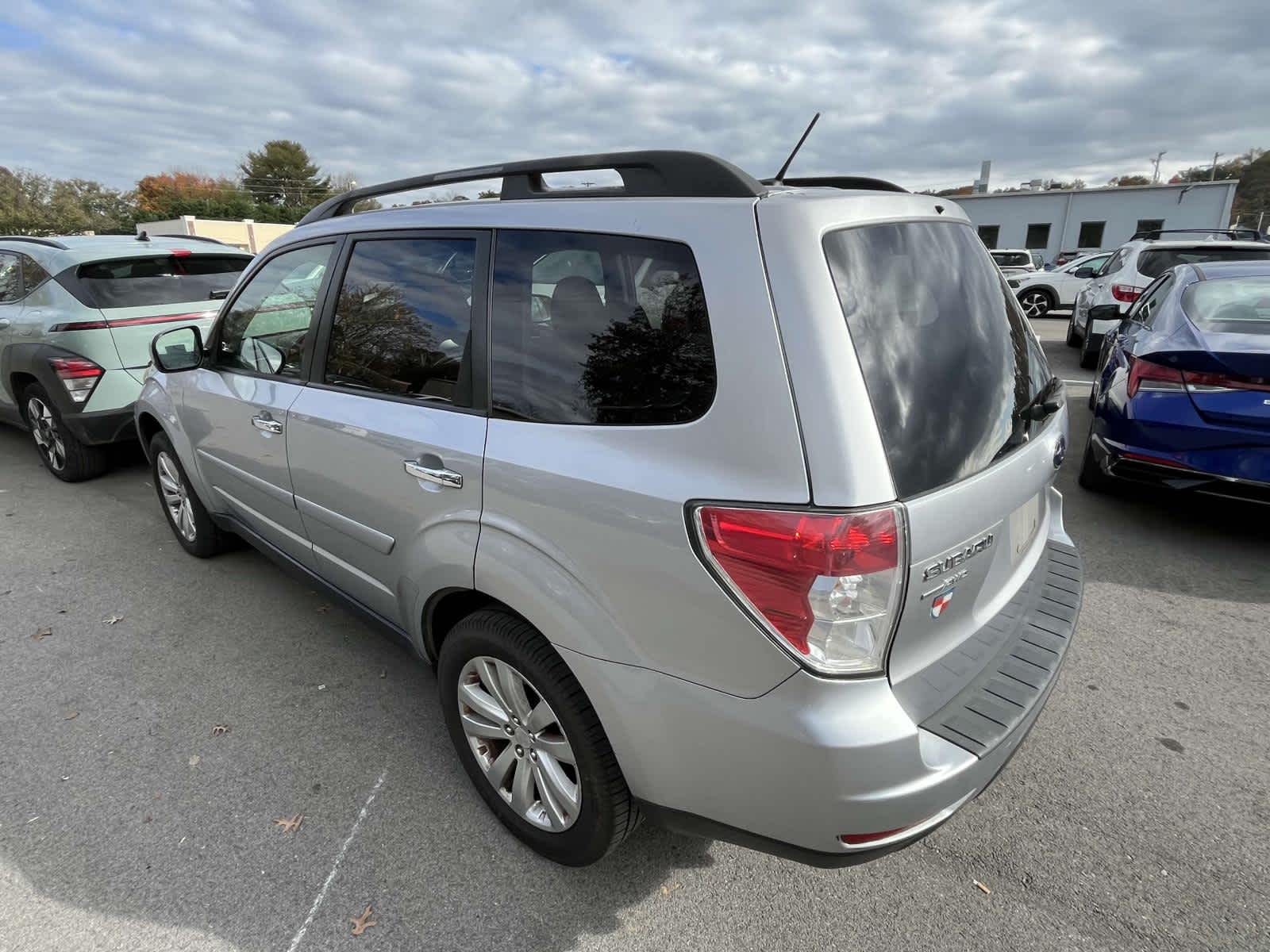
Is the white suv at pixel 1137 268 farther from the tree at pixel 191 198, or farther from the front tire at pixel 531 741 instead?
the tree at pixel 191 198

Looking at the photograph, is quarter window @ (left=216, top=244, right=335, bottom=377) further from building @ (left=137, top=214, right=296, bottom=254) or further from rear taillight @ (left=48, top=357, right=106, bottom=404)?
building @ (left=137, top=214, right=296, bottom=254)

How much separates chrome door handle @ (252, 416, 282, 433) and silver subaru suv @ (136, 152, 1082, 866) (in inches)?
17.9

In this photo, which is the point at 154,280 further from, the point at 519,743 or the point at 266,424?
the point at 519,743

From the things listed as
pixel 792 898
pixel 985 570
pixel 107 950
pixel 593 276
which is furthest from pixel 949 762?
pixel 107 950

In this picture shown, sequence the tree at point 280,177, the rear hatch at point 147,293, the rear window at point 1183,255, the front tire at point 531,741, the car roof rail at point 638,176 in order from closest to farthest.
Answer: the car roof rail at point 638,176 < the front tire at point 531,741 < the rear hatch at point 147,293 < the rear window at point 1183,255 < the tree at point 280,177

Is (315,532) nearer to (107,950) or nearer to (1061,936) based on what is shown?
(107,950)

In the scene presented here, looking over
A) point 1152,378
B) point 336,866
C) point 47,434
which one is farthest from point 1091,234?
point 336,866

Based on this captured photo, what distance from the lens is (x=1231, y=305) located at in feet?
14.1

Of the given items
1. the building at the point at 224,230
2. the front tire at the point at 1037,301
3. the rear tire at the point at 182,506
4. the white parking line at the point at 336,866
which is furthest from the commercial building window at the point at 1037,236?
the white parking line at the point at 336,866

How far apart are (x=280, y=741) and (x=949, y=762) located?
234cm

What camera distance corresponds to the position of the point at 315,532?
2826 mm

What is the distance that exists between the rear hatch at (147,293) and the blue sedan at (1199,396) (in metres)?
5.99

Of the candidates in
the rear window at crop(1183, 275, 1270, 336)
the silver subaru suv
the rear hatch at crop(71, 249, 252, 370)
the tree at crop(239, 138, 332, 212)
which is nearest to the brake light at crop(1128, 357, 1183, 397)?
the rear window at crop(1183, 275, 1270, 336)

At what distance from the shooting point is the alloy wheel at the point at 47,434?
209 inches
